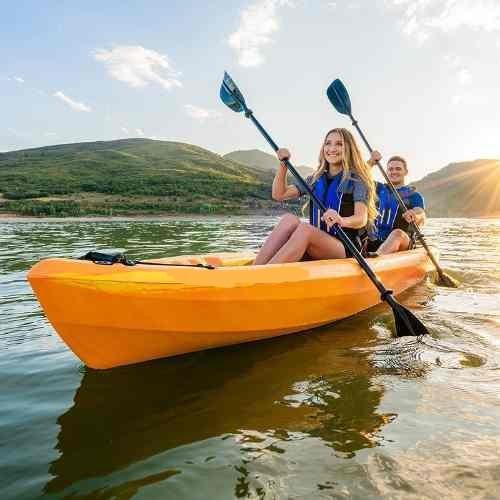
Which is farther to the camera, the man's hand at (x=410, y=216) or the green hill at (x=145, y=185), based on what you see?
the green hill at (x=145, y=185)

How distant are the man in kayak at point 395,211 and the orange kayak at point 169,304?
9.59ft

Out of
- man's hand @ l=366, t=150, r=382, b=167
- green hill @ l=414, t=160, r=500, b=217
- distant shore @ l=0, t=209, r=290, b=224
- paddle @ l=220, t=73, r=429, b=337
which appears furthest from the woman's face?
green hill @ l=414, t=160, r=500, b=217

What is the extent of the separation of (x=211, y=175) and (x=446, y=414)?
71268 mm

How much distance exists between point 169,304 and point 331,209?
5.79ft

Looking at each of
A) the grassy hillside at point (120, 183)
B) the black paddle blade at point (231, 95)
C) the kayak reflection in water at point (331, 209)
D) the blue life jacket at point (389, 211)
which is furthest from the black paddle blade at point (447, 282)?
the grassy hillside at point (120, 183)

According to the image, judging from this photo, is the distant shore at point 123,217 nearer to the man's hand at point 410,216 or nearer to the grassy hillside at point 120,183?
the grassy hillside at point 120,183

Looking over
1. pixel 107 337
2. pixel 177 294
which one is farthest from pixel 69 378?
pixel 177 294

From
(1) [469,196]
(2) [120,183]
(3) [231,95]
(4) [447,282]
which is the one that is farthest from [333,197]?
(1) [469,196]

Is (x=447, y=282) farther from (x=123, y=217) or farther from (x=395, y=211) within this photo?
(x=123, y=217)

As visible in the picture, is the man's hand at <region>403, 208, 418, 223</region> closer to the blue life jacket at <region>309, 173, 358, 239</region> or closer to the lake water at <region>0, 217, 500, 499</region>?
the blue life jacket at <region>309, 173, 358, 239</region>

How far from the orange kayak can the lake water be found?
209 mm

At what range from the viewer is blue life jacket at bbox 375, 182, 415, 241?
6.86 meters

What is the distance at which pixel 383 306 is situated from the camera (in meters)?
5.45

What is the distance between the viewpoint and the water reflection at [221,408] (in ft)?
7.38
